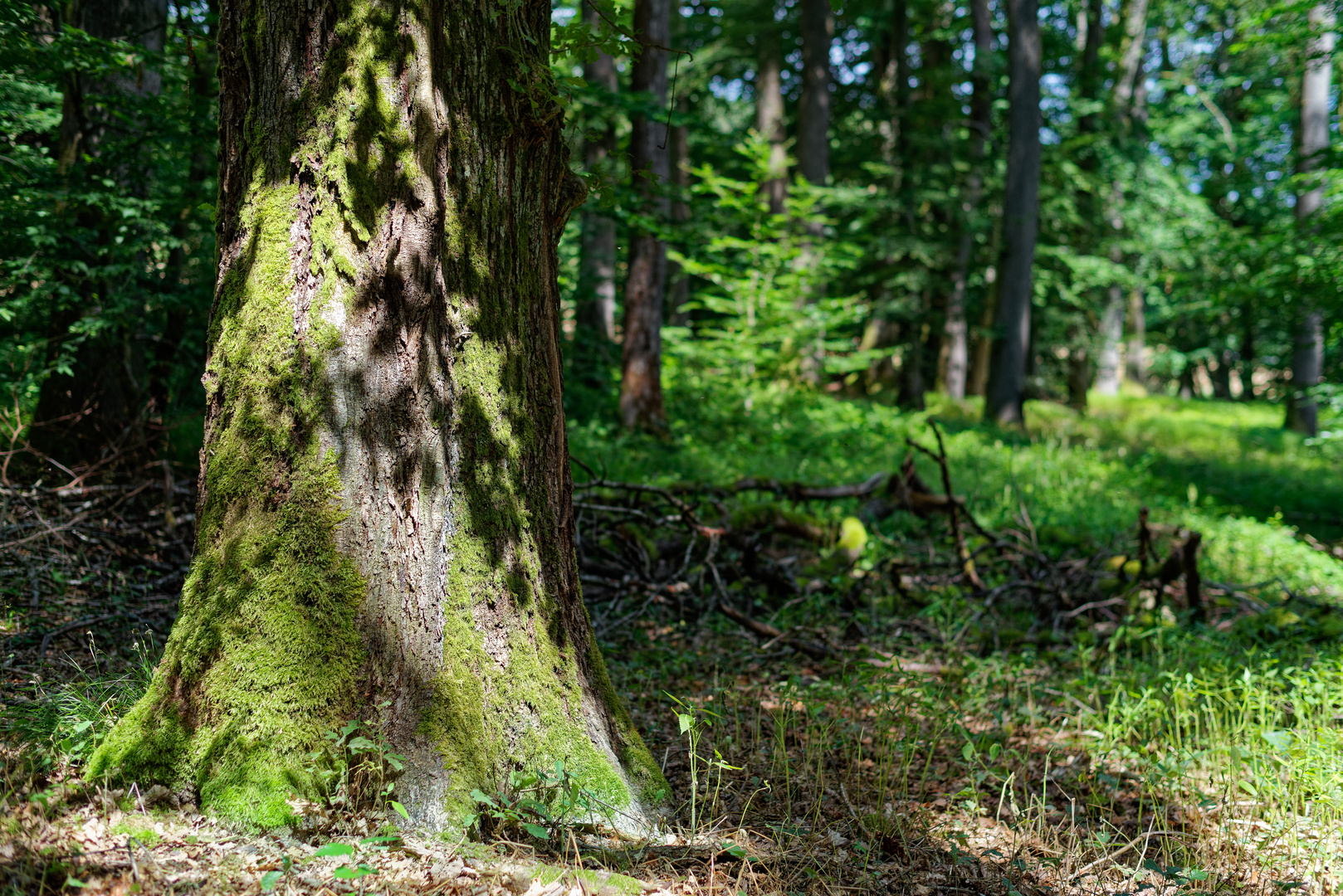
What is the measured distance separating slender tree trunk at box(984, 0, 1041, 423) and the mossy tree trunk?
50.1 ft

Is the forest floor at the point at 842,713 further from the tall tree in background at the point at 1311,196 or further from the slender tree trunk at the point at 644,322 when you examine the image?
the tall tree in background at the point at 1311,196

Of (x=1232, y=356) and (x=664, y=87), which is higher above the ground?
(x=664, y=87)

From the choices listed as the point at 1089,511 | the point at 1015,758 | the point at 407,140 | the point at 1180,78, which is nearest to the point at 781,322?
the point at 1089,511

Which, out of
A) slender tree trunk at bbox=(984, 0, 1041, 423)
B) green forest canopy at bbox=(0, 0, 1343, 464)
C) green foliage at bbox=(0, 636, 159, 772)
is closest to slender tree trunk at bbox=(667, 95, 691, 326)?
green forest canopy at bbox=(0, 0, 1343, 464)

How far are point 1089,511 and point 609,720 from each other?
7.46m

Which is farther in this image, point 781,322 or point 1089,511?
point 781,322

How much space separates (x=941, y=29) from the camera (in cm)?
1833

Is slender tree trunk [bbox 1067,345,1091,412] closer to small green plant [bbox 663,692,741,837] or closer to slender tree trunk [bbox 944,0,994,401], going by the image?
slender tree trunk [bbox 944,0,994,401]

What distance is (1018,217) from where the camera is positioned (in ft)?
53.1

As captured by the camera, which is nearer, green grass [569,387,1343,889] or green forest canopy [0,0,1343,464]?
green grass [569,387,1343,889]

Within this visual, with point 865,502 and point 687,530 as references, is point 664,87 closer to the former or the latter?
point 865,502

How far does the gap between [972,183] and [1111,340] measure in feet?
21.3

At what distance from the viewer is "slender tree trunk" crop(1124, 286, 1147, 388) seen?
2543 centimetres

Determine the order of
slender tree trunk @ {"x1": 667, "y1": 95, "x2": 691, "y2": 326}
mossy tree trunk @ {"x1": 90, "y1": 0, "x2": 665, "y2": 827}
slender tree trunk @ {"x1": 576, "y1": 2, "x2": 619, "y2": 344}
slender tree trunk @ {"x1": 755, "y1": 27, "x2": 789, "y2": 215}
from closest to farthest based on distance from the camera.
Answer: mossy tree trunk @ {"x1": 90, "y1": 0, "x2": 665, "y2": 827} → slender tree trunk @ {"x1": 576, "y1": 2, "x2": 619, "y2": 344} → slender tree trunk @ {"x1": 755, "y1": 27, "x2": 789, "y2": 215} → slender tree trunk @ {"x1": 667, "y1": 95, "x2": 691, "y2": 326}
